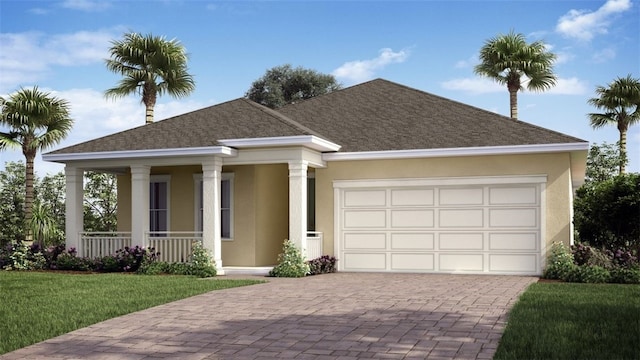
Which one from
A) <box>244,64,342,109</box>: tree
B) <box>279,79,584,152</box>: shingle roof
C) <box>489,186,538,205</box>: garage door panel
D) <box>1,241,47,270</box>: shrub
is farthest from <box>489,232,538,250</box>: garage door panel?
<box>244,64,342,109</box>: tree

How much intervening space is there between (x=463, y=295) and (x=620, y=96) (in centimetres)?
2813

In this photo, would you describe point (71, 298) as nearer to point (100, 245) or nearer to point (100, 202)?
point (100, 245)

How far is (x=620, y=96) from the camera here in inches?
1473

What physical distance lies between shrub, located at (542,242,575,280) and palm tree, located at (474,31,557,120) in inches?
597

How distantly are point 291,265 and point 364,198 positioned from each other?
3.07 metres

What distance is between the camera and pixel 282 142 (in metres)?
18.0

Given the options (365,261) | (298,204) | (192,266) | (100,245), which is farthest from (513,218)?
(100,245)

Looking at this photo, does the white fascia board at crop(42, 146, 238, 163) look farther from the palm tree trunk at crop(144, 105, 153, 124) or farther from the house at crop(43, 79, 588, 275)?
the palm tree trunk at crop(144, 105, 153, 124)

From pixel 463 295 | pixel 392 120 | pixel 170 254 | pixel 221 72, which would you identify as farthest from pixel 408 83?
pixel 463 295

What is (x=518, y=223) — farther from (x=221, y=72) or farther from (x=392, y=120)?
(x=221, y=72)

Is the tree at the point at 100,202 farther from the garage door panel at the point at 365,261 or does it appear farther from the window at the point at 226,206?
the garage door panel at the point at 365,261

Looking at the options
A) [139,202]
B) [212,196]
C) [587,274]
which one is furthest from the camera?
[139,202]

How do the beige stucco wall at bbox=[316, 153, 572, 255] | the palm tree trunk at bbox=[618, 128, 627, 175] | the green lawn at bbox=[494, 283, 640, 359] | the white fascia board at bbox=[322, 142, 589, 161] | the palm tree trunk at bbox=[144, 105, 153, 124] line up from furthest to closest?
the palm tree trunk at bbox=[618, 128, 627, 175], the palm tree trunk at bbox=[144, 105, 153, 124], the beige stucco wall at bbox=[316, 153, 572, 255], the white fascia board at bbox=[322, 142, 589, 161], the green lawn at bbox=[494, 283, 640, 359]

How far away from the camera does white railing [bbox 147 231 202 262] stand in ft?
64.6
